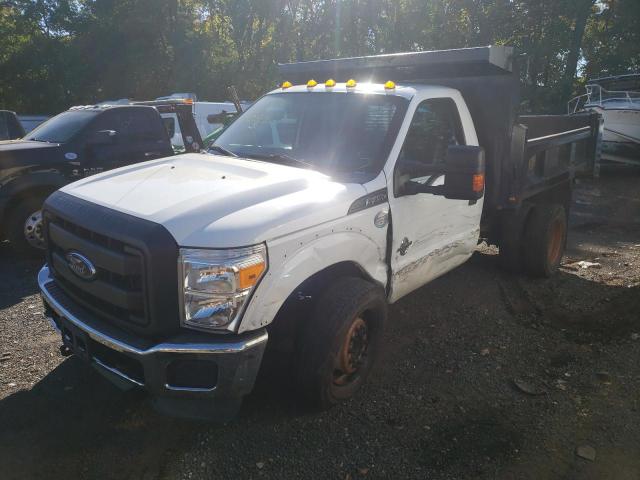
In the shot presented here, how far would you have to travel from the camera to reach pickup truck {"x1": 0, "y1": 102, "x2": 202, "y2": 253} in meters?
6.32

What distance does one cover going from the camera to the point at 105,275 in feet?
9.14

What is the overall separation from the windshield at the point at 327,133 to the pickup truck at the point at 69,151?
3.46 meters

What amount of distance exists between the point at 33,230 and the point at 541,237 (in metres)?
5.91

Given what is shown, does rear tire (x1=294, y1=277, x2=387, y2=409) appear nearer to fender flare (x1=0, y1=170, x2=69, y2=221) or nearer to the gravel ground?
the gravel ground

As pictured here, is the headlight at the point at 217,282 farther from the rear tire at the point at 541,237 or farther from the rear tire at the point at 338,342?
the rear tire at the point at 541,237

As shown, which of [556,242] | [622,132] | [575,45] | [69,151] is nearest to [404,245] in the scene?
[556,242]

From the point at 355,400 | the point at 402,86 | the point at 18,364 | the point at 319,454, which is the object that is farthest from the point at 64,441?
the point at 402,86

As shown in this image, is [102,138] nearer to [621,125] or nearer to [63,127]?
[63,127]

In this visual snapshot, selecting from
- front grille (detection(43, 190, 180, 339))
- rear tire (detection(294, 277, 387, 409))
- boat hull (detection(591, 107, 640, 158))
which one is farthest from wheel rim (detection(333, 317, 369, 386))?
boat hull (detection(591, 107, 640, 158))

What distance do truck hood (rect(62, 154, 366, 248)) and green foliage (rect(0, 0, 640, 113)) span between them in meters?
19.0

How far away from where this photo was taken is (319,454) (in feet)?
9.57

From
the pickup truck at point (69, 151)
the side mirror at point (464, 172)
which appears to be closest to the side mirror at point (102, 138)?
the pickup truck at point (69, 151)

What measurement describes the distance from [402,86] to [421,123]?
1.21 ft

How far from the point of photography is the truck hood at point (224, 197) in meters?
2.58
